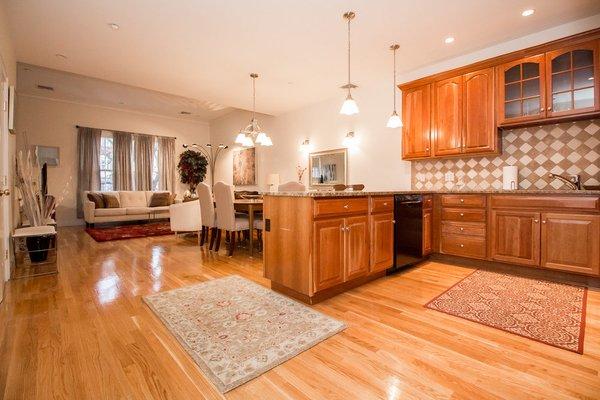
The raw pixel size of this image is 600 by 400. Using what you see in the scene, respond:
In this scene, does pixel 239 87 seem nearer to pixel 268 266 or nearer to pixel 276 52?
pixel 276 52

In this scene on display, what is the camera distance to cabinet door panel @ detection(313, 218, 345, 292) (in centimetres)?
222

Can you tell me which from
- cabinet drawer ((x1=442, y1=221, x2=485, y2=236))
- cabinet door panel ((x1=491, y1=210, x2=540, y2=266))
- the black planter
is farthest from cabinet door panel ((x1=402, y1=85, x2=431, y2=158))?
the black planter

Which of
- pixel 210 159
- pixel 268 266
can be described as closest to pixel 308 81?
pixel 268 266

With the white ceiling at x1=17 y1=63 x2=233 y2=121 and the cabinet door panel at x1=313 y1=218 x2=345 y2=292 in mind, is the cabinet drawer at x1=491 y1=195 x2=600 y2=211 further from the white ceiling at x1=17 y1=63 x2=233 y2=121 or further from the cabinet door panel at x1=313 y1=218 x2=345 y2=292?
the white ceiling at x1=17 y1=63 x2=233 y2=121

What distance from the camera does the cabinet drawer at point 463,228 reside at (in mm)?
3254

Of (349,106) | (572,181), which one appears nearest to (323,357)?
(349,106)

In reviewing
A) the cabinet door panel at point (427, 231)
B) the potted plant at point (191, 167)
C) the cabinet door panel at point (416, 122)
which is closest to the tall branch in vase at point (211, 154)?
the potted plant at point (191, 167)

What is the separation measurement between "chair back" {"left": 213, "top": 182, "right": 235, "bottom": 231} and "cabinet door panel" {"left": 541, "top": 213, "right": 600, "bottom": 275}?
3519 millimetres

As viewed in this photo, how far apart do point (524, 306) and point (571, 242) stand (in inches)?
40.9

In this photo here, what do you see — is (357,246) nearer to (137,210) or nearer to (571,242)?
(571,242)

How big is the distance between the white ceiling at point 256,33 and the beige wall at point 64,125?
342cm

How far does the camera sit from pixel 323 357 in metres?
1.56

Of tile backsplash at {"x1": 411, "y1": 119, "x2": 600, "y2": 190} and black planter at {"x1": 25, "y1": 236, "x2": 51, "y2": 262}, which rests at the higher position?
tile backsplash at {"x1": 411, "y1": 119, "x2": 600, "y2": 190}

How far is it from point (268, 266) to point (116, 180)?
22.5 feet
